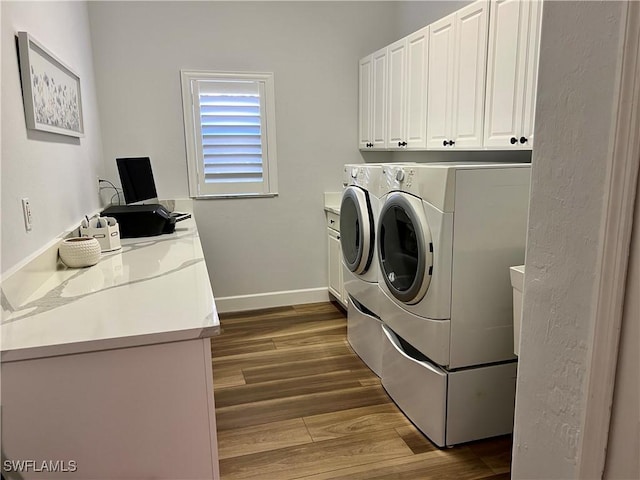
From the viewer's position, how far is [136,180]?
3.07 meters

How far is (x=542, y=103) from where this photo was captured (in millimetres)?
800

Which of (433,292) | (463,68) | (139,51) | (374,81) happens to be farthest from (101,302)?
(374,81)

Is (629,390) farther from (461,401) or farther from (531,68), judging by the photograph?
(531,68)

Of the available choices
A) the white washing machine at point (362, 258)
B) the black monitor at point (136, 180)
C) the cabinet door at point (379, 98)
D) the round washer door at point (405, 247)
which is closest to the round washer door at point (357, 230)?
the white washing machine at point (362, 258)

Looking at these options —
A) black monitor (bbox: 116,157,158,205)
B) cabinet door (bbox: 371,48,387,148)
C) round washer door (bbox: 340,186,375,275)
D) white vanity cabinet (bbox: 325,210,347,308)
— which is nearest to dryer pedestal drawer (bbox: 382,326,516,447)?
round washer door (bbox: 340,186,375,275)

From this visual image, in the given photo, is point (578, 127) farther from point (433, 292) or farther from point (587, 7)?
point (433, 292)

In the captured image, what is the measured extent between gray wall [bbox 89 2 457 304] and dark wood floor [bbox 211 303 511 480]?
0.83 m

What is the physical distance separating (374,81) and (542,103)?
2.92 meters

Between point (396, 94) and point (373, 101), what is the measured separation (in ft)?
1.30

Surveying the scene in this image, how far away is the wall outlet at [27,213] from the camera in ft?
5.32

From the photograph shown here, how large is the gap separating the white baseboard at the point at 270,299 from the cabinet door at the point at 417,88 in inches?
62.5

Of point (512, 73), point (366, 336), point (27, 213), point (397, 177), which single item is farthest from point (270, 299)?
point (512, 73)

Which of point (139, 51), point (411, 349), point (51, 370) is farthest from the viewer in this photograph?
point (139, 51)

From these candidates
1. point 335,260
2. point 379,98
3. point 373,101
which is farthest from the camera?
point 335,260
